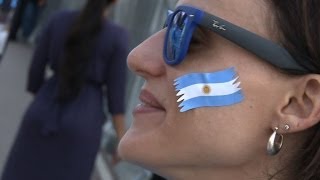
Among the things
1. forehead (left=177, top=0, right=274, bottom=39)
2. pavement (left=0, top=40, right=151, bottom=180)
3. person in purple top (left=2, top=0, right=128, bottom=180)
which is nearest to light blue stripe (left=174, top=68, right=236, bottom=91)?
forehead (left=177, top=0, right=274, bottom=39)

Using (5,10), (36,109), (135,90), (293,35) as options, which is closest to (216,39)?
(293,35)

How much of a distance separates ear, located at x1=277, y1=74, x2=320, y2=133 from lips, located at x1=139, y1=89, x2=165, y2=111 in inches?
11.4

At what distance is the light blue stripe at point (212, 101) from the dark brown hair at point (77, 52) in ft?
6.29

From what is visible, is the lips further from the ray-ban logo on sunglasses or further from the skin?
the ray-ban logo on sunglasses

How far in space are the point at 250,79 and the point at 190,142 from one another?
0.20m

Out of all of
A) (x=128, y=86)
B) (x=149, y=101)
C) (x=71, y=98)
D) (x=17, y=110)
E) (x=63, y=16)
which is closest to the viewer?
(x=149, y=101)

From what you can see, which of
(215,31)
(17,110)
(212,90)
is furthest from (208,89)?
(17,110)

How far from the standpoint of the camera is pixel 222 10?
152cm

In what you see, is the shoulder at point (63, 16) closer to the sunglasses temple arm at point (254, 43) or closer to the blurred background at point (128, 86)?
the blurred background at point (128, 86)

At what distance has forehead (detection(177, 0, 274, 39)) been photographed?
1480mm

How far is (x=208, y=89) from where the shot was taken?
59.9 inches

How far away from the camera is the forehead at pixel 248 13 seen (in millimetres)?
1480

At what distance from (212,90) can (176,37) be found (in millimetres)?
→ 162

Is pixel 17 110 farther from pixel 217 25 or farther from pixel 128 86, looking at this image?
pixel 217 25
